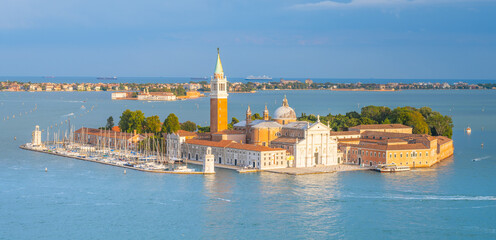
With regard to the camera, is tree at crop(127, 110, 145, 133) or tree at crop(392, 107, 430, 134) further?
tree at crop(127, 110, 145, 133)

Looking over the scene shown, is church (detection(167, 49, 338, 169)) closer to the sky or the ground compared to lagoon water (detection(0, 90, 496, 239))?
closer to the sky

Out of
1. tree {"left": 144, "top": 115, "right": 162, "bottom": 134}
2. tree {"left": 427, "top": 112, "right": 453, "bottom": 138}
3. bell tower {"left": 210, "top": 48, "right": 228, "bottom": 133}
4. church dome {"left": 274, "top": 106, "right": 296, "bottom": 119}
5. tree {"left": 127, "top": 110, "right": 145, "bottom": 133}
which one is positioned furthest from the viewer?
tree {"left": 427, "top": 112, "right": 453, "bottom": 138}

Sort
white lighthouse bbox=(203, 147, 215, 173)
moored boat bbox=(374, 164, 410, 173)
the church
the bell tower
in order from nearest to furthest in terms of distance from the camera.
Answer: white lighthouse bbox=(203, 147, 215, 173) < moored boat bbox=(374, 164, 410, 173) < the church < the bell tower

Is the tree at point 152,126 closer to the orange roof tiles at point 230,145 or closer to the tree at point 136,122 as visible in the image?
the tree at point 136,122

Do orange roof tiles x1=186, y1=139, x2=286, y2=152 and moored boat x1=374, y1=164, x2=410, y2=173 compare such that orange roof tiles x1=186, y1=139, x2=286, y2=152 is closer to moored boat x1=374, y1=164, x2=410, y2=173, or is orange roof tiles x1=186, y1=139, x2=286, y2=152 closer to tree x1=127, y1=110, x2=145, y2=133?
moored boat x1=374, y1=164, x2=410, y2=173

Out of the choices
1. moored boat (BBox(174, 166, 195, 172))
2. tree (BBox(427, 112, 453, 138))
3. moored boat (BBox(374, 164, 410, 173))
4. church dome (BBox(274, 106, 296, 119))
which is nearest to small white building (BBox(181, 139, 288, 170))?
moored boat (BBox(174, 166, 195, 172))

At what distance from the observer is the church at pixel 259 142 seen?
104ft

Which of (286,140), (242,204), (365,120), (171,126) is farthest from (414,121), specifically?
(242,204)

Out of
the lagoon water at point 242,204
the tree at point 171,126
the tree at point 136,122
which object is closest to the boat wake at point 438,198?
the lagoon water at point 242,204

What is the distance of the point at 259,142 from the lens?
33.8 meters

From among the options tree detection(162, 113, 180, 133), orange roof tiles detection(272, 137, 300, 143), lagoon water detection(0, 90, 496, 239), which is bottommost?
lagoon water detection(0, 90, 496, 239)

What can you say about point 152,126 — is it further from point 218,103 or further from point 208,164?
point 208,164

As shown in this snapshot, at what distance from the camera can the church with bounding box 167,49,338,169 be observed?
3170 centimetres

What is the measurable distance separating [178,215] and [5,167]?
12.5 metres
